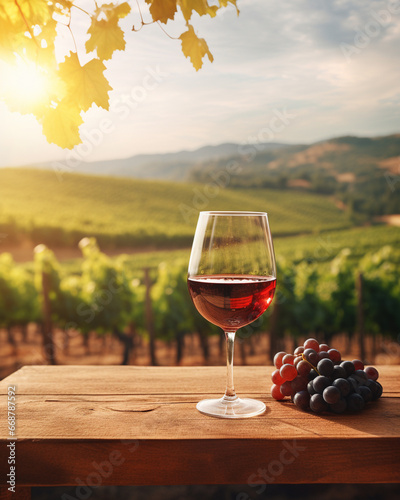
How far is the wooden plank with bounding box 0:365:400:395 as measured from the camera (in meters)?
1.15

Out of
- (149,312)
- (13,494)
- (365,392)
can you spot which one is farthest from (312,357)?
(149,312)

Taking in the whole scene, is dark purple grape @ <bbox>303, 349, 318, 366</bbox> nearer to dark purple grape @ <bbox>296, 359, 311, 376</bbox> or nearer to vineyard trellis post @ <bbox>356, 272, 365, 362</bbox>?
dark purple grape @ <bbox>296, 359, 311, 376</bbox>

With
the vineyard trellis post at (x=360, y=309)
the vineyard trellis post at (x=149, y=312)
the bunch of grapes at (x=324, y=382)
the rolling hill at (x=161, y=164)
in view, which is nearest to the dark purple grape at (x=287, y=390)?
the bunch of grapes at (x=324, y=382)

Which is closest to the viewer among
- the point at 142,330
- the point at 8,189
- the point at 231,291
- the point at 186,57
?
the point at 231,291

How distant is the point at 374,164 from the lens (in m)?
34.2

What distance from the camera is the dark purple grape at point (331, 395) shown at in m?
0.98

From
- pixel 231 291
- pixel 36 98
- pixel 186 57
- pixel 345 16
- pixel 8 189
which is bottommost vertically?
pixel 231 291

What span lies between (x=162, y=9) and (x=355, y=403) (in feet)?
2.82

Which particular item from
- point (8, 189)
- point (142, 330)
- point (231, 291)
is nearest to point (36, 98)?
point (231, 291)

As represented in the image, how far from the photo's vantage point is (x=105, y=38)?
108cm

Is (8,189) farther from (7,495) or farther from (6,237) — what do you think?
(7,495)

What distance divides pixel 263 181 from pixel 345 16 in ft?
39.8

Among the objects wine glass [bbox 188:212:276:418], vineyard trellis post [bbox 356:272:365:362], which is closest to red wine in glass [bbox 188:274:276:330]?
wine glass [bbox 188:212:276:418]

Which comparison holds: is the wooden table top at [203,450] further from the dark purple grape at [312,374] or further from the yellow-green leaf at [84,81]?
the yellow-green leaf at [84,81]
